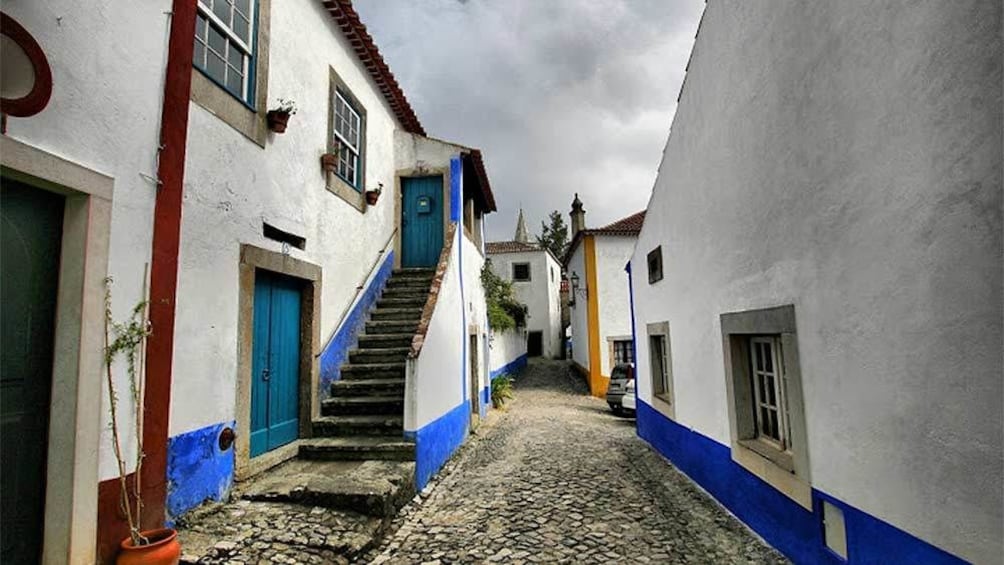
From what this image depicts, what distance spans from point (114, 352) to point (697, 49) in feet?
20.0

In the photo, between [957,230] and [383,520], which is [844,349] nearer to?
[957,230]

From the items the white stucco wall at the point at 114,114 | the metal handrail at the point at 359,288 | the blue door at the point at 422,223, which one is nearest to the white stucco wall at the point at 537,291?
the blue door at the point at 422,223

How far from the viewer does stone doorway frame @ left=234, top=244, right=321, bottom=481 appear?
4.69 metres

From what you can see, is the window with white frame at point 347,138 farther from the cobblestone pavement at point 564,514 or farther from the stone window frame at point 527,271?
the stone window frame at point 527,271

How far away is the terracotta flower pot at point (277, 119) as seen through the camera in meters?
5.28

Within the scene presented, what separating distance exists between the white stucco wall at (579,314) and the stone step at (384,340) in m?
11.7

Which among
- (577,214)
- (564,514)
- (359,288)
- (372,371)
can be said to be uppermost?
(577,214)

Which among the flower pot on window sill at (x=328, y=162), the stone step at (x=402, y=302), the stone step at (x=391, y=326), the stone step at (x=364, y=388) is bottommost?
the stone step at (x=364, y=388)

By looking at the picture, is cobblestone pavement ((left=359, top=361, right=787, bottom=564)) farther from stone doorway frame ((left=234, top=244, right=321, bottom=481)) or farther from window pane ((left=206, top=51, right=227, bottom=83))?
window pane ((left=206, top=51, right=227, bottom=83))

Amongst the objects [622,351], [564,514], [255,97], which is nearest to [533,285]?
[622,351]

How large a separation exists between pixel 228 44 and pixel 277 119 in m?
0.80

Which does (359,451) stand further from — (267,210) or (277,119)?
(277,119)

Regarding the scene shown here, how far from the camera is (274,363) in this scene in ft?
18.0

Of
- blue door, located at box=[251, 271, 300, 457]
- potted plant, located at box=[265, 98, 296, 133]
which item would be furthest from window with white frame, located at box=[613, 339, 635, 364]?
potted plant, located at box=[265, 98, 296, 133]
